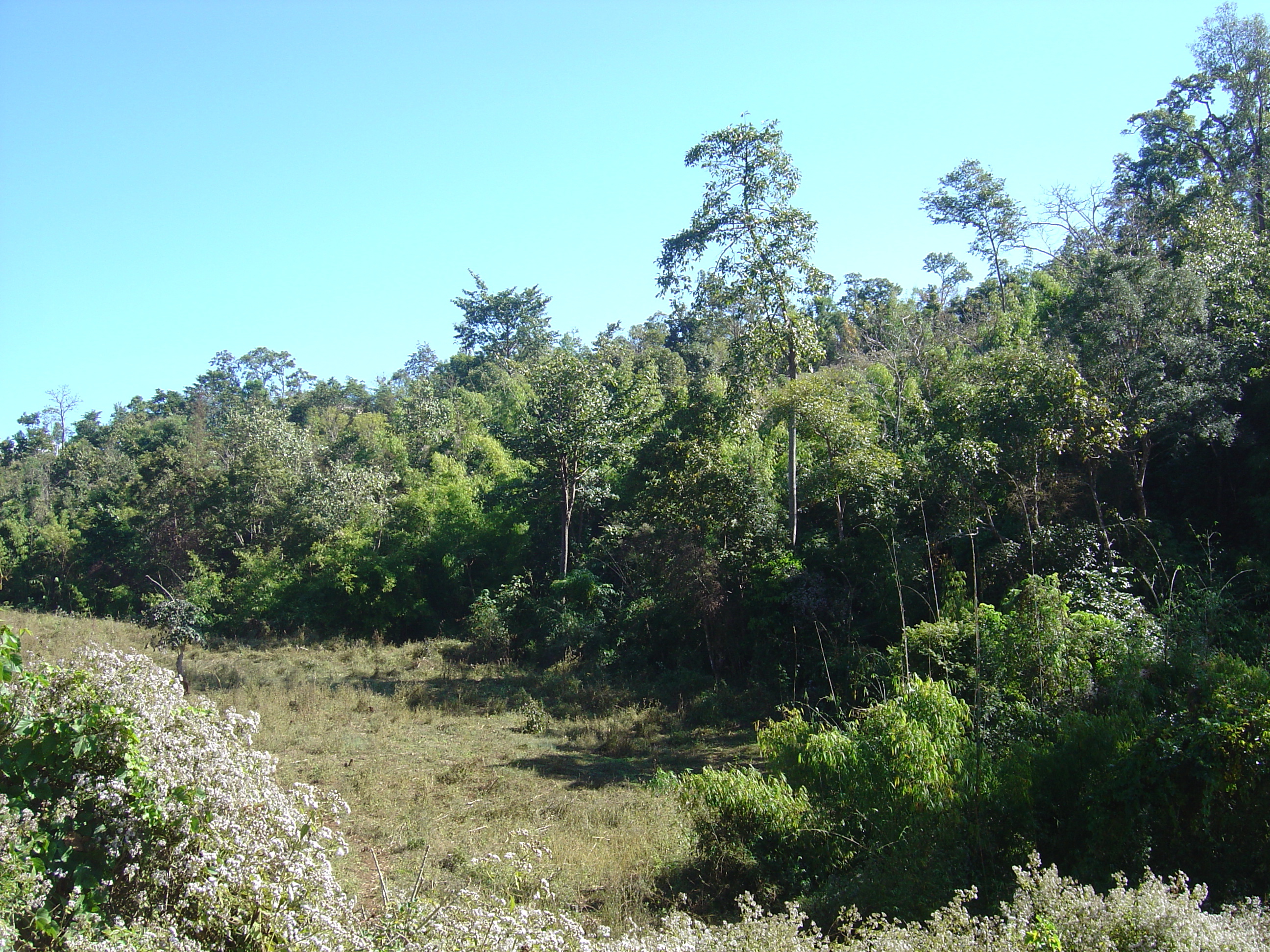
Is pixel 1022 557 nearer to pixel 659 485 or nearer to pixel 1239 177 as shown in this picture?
pixel 659 485

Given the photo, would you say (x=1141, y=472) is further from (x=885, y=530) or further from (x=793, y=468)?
(x=793, y=468)

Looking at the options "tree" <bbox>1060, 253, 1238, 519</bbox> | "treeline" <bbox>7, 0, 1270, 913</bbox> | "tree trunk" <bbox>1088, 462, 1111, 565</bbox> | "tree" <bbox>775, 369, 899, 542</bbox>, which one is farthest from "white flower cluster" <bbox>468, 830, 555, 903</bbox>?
"tree" <bbox>1060, 253, 1238, 519</bbox>

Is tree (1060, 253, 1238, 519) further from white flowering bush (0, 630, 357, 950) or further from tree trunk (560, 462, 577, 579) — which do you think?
white flowering bush (0, 630, 357, 950)

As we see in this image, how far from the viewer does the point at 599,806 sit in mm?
9016

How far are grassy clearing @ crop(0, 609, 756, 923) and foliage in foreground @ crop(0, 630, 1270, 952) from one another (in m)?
0.71

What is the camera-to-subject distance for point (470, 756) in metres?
11.4

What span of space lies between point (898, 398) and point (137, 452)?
40.3 m

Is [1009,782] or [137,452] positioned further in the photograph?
[137,452]

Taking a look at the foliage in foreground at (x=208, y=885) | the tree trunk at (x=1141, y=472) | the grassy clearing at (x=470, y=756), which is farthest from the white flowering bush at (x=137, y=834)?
the tree trunk at (x=1141, y=472)

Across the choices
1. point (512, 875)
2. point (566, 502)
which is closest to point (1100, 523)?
point (512, 875)

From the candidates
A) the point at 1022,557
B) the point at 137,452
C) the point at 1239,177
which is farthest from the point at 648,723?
the point at 137,452

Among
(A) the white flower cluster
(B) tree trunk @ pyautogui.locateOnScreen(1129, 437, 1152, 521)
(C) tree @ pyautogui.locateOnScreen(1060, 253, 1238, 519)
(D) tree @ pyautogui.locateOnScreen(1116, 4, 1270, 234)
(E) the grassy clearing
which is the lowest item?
(E) the grassy clearing

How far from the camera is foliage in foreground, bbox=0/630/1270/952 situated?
11.1 feet

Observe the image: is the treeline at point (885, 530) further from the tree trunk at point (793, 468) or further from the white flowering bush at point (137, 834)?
the white flowering bush at point (137, 834)
